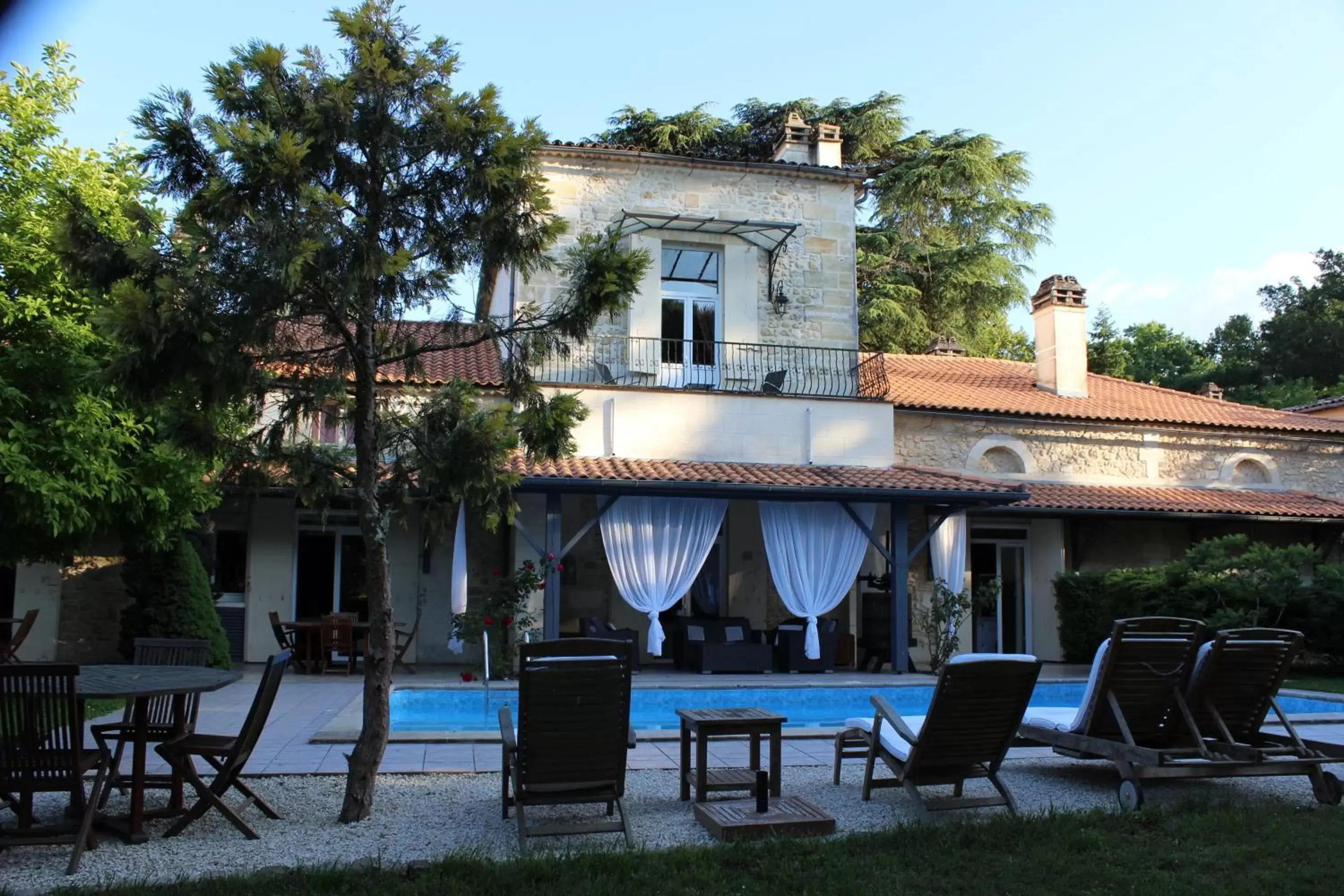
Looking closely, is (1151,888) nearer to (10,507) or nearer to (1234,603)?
(10,507)

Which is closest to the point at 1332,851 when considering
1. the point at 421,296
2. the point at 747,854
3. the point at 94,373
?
the point at 747,854

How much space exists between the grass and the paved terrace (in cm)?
213

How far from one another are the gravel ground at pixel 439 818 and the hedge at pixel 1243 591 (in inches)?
264

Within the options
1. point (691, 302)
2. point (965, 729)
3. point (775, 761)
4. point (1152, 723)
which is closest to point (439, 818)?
point (775, 761)

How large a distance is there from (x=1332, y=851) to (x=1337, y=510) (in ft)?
45.9

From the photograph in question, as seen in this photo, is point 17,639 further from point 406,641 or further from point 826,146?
point 826,146

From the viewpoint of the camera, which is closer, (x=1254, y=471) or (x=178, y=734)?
(x=178, y=734)

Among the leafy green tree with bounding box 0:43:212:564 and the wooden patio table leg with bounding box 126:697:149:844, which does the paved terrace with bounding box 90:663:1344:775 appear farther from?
the leafy green tree with bounding box 0:43:212:564

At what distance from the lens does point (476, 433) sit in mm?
5297

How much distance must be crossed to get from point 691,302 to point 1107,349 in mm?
24510

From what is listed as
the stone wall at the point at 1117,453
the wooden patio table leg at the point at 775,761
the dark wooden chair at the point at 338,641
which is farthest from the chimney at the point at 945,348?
the wooden patio table leg at the point at 775,761

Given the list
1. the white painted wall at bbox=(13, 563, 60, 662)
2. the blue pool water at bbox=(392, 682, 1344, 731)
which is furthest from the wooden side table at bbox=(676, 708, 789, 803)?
the white painted wall at bbox=(13, 563, 60, 662)

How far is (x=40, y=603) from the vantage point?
1388 centimetres

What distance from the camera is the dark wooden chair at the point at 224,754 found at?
491 cm
